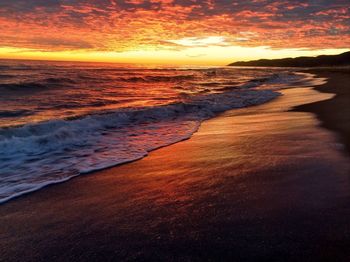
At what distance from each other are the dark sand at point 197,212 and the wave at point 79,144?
56cm

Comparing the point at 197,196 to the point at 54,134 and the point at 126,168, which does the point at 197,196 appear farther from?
the point at 54,134

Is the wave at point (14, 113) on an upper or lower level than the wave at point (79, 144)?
lower

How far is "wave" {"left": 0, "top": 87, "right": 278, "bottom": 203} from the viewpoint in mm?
6074

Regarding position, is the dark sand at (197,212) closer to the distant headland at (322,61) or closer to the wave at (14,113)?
the wave at (14,113)

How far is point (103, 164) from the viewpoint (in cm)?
672

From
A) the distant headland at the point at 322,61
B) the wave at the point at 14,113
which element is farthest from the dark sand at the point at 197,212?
the distant headland at the point at 322,61

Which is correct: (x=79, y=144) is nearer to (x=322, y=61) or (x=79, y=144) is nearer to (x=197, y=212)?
(x=197, y=212)

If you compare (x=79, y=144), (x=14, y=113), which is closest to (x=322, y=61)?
(x=14, y=113)

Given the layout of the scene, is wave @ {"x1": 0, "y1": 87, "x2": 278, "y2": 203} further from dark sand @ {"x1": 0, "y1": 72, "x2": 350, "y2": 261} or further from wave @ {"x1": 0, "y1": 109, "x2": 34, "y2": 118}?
wave @ {"x1": 0, "y1": 109, "x2": 34, "y2": 118}

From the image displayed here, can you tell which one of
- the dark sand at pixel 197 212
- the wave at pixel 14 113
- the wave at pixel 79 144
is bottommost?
the wave at pixel 14 113

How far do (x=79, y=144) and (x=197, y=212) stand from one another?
17.5 ft

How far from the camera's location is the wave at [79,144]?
19.9ft

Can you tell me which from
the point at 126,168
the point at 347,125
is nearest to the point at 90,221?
the point at 126,168

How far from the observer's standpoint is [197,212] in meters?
4.11
